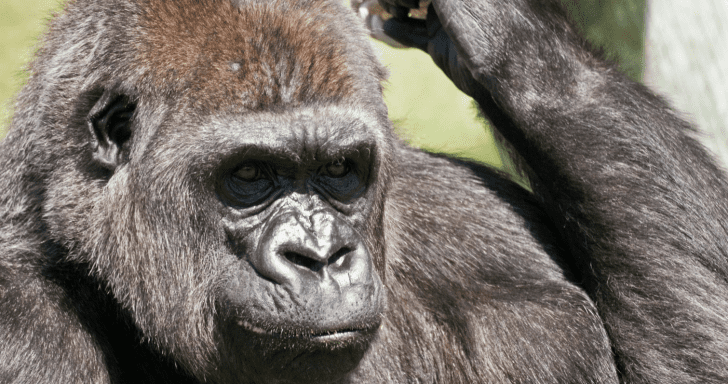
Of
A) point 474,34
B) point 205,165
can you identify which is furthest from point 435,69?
point 205,165

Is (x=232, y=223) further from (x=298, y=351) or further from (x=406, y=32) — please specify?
(x=406, y=32)

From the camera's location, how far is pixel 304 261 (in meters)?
3.23

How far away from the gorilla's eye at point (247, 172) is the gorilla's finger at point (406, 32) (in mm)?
1507

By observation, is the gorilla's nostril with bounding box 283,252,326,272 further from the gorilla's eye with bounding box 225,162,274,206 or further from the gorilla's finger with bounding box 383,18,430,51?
the gorilla's finger with bounding box 383,18,430,51

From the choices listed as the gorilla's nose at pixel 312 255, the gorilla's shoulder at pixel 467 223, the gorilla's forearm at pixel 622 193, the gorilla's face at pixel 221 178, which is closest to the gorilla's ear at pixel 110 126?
the gorilla's face at pixel 221 178

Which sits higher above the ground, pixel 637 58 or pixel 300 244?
pixel 300 244

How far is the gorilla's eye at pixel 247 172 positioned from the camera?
344 cm

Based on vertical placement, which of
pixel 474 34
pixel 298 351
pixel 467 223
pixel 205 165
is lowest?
pixel 467 223

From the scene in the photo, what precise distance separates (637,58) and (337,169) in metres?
4.70

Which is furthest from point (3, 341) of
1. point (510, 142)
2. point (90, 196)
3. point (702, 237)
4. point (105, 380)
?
point (702, 237)

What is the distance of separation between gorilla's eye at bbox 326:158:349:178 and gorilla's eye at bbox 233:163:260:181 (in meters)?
0.31

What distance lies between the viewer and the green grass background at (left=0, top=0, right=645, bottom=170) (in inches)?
270

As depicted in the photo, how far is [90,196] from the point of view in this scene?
3482 mm

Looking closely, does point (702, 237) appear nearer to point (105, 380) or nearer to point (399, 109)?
point (105, 380)
